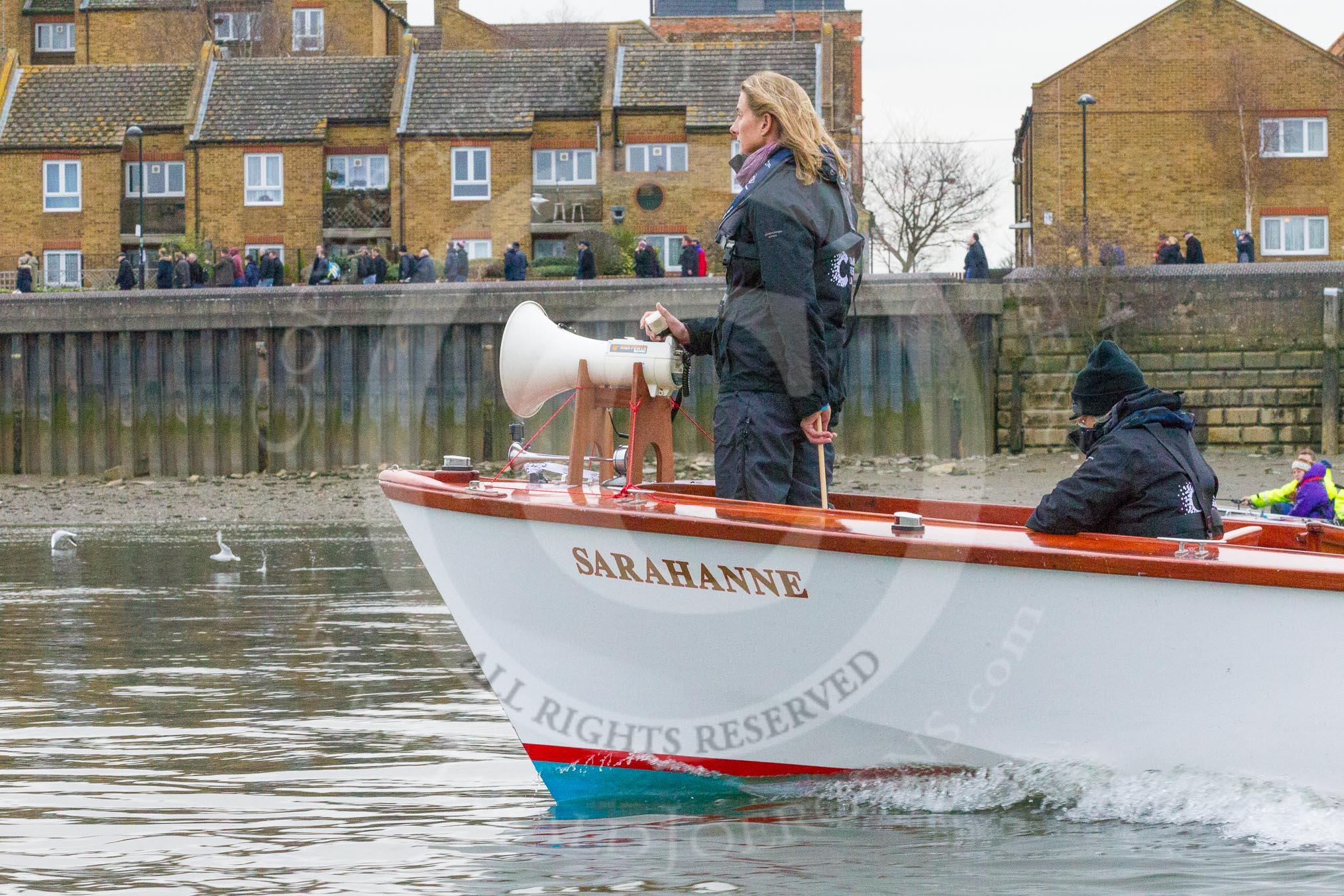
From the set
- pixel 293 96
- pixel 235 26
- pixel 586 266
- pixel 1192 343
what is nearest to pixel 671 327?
pixel 1192 343

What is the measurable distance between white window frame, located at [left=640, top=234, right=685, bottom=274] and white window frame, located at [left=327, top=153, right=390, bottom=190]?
667 centimetres

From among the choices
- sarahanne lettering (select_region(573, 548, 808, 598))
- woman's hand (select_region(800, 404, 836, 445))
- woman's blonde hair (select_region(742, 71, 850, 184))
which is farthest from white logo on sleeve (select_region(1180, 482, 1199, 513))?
woman's blonde hair (select_region(742, 71, 850, 184))

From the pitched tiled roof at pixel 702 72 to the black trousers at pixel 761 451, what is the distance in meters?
31.9

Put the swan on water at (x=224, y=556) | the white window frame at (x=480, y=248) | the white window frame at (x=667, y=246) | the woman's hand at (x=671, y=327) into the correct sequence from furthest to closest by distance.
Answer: the white window frame at (x=480, y=248), the white window frame at (x=667, y=246), the swan on water at (x=224, y=556), the woman's hand at (x=671, y=327)

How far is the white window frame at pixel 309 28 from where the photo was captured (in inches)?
2131

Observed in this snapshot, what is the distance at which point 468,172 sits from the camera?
38.3m

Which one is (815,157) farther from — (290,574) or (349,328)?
(349,328)

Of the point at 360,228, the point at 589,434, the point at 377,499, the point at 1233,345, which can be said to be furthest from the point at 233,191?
the point at 589,434

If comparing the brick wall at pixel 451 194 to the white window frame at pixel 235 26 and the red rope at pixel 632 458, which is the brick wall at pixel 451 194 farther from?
the red rope at pixel 632 458

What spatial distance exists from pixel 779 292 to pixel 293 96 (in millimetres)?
36794

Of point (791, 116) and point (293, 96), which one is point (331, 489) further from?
point (293, 96)

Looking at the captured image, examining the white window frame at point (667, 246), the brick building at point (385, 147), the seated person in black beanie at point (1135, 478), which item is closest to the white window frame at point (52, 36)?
the brick building at point (385, 147)

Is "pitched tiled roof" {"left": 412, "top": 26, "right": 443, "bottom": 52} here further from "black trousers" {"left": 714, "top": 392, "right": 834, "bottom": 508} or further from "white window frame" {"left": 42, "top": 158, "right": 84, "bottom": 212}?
"black trousers" {"left": 714, "top": 392, "right": 834, "bottom": 508}

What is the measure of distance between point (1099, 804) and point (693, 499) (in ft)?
5.62
